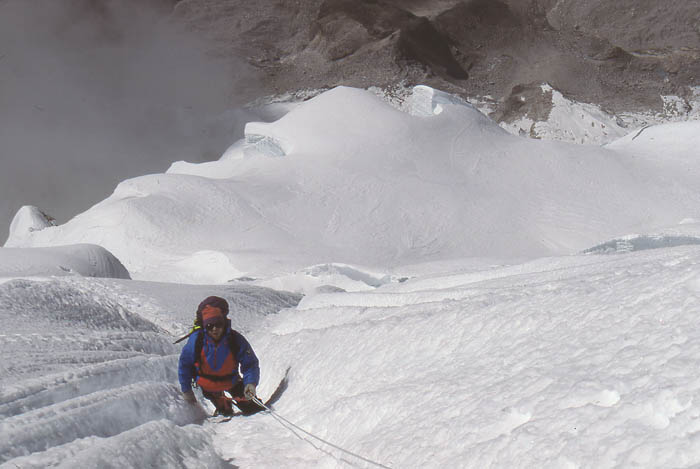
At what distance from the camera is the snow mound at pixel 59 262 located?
18.3 feet

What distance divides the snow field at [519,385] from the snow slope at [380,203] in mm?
6038

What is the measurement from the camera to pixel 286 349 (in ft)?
10.3

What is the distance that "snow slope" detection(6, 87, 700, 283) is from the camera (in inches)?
366

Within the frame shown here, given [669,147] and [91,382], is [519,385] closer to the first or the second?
[91,382]

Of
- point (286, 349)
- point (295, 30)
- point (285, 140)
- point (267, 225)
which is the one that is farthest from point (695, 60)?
point (286, 349)

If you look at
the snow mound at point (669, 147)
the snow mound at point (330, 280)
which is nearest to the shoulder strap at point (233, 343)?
the snow mound at point (330, 280)

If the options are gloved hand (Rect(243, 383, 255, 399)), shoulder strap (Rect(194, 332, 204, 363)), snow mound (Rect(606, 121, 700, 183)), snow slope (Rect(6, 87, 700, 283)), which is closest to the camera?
gloved hand (Rect(243, 383, 255, 399))

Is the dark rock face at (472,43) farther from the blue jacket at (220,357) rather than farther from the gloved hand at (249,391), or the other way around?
the gloved hand at (249,391)

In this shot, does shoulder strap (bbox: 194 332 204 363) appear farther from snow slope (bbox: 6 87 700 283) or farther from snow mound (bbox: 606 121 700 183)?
snow mound (bbox: 606 121 700 183)

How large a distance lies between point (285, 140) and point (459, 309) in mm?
10104

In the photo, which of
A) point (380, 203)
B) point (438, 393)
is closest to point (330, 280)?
point (380, 203)

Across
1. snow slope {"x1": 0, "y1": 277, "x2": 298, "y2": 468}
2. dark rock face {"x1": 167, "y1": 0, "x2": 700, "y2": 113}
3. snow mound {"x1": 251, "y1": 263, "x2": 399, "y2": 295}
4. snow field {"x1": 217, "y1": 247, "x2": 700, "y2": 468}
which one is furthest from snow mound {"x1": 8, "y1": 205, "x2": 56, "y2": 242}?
dark rock face {"x1": 167, "y1": 0, "x2": 700, "y2": 113}

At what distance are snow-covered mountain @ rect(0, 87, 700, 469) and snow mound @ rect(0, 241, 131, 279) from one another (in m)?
0.03

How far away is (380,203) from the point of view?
399 inches
